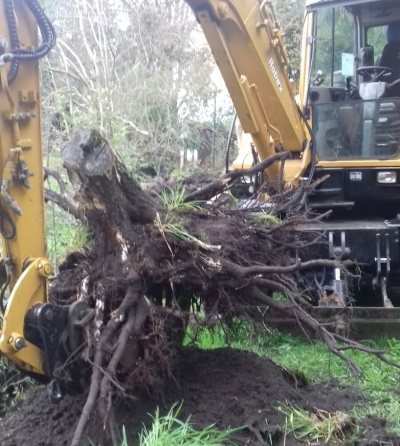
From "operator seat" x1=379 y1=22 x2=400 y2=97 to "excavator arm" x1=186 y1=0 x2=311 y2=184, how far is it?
3.59ft

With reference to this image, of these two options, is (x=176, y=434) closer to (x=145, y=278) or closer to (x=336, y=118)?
(x=145, y=278)

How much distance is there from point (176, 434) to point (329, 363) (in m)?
1.80

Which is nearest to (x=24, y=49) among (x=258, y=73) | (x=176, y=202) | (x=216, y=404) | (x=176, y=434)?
(x=176, y=202)

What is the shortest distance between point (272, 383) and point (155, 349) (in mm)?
900

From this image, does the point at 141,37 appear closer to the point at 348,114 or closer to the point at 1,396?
the point at 348,114

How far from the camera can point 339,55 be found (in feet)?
21.9

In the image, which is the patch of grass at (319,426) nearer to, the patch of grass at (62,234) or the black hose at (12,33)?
the patch of grass at (62,234)

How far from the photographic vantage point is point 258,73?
5.94 m

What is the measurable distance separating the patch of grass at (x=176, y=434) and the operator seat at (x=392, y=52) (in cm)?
424

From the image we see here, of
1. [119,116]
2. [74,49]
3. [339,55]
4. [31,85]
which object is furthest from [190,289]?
[74,49]

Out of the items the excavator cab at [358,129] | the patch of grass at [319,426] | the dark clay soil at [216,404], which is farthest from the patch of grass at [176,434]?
the excavator cab at [358,129]

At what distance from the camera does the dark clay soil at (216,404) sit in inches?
Answer: 150

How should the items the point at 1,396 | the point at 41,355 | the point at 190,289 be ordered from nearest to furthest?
the point at 41,355
the point at 190,289
the point at 1,396

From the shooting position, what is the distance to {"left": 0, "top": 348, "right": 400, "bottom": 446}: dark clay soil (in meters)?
3.81
